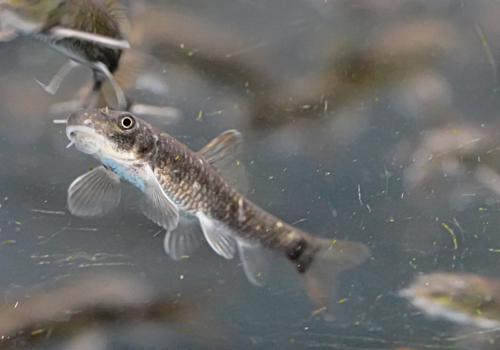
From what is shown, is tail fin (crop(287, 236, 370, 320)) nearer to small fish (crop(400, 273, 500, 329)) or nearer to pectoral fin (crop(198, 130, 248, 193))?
small fish (crop(400, 273, 500, 329))

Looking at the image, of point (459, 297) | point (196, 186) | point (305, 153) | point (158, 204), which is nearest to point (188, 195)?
point (196, 186)

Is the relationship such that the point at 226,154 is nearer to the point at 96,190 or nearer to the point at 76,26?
the point at 96,190

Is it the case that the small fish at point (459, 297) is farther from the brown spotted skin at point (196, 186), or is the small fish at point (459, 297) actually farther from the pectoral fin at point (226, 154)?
the pectoral fin at point (226, 154)

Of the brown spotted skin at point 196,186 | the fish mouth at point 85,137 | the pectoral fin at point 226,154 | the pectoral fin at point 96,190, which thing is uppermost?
the pectoral fin at point 226,154

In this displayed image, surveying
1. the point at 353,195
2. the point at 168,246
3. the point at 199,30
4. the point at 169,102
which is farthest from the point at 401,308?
the point at 199,30

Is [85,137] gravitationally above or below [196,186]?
below

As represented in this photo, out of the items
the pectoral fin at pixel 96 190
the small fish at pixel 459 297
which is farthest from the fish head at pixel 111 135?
the small fish at pixel 459 297
